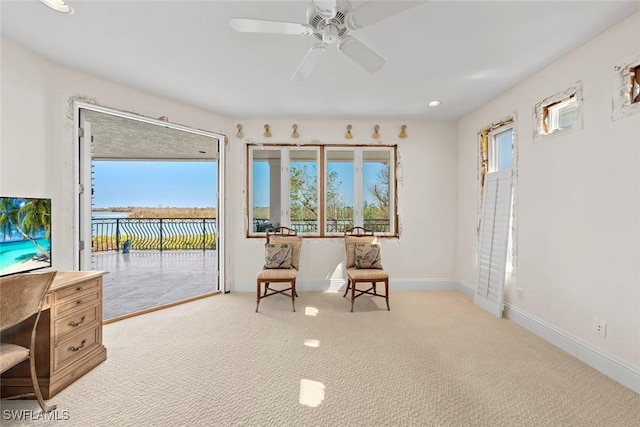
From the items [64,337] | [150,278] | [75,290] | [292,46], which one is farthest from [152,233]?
[292,46]

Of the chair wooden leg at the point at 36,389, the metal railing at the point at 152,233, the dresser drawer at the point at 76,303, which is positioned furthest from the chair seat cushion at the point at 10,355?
the metal railing at the point at 152,233

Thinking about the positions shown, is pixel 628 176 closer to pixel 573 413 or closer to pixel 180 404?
pixel 573 413

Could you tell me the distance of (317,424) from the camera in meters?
1.64

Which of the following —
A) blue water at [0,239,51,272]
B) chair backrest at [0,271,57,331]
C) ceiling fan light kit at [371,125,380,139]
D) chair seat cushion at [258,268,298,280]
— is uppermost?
ceiling fan light kit at [371,125,380,139]

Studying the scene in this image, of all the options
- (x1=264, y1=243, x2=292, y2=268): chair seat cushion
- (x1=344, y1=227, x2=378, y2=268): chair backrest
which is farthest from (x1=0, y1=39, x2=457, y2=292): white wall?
(x1=264, y1=243, x2=292, y2=268): chair seat cushion

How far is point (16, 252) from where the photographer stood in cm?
→ 207

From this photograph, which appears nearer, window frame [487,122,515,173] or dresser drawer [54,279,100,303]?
dresser drawer [54,279,100,303]

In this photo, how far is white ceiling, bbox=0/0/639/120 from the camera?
1907mm

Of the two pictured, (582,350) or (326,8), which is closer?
(326,8)

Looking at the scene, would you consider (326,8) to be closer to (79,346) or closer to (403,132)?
(79,346)

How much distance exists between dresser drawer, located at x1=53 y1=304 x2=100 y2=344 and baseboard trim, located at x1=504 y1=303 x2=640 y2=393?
4095 mm

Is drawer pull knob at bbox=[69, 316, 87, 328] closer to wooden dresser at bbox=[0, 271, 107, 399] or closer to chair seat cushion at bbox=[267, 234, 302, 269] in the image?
wooden dresser at bbox=[0, 271, 107, 399]

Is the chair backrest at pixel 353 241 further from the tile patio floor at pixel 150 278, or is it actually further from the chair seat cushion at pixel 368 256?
the tile patio floor at pixel 150 278

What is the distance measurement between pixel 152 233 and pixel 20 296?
726 centimetres
